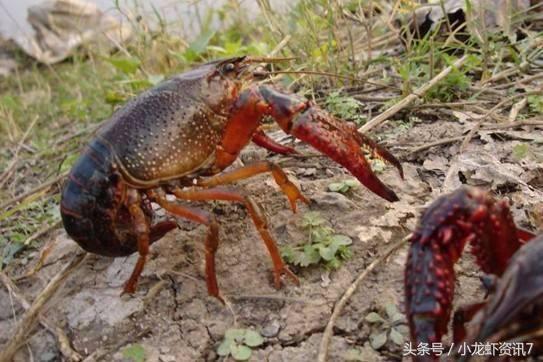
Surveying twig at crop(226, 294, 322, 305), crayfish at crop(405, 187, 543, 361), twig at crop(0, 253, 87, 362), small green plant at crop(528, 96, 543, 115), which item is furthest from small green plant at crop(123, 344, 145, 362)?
small green plant at crop(528, 96, 543, 115)

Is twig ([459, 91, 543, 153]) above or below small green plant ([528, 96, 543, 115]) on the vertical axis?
above

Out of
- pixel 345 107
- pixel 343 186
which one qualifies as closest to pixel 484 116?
pixel 345 107

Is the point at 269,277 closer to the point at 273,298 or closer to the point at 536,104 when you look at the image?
the point at 273,298

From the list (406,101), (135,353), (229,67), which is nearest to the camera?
(135,353)

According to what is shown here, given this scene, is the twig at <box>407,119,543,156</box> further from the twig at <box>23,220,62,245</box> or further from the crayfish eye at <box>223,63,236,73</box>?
the twig at <box>23,220,62,245</box>

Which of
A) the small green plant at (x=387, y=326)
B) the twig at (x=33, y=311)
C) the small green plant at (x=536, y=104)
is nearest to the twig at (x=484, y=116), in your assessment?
the small green plant at (x=536, y=104)

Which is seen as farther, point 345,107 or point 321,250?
point 345,107

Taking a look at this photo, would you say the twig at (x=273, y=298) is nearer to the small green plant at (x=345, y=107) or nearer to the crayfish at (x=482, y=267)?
the crayfish at (x=482, y=267)
